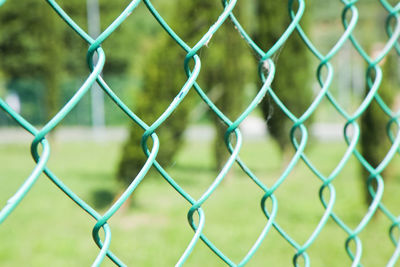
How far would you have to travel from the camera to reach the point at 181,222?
15.1 ft

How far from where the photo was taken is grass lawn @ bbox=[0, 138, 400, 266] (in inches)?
140

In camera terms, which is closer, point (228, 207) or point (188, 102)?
point (188, 102)

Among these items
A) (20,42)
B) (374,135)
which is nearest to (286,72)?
(374,135)

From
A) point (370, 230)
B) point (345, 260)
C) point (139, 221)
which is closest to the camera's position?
point (345, 260)

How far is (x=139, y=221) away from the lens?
471cm

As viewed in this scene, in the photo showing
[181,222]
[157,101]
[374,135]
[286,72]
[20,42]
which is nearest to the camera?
[374,135]

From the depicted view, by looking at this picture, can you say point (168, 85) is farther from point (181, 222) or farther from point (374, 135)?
point (374, 135)

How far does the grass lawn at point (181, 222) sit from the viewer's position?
3561 mm

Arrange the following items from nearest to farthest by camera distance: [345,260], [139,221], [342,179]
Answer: [345,260], [139,221], [342,179]

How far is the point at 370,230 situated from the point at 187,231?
1.82 meters

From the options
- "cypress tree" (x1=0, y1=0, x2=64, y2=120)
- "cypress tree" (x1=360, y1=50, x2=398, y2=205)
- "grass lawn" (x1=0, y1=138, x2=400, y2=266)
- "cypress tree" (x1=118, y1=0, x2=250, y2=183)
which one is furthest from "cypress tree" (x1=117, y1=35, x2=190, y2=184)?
"cypress tree" (x1=0, y1=0, x2=64, y2=120)

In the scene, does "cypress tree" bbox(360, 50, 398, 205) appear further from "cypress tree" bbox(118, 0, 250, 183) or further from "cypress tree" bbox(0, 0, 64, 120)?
"cypress tree" bbox(0, 0, 64, 120)

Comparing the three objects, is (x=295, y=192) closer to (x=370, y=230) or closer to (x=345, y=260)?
(x=370, y=230)

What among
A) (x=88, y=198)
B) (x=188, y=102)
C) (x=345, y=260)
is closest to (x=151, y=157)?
(x=345, y=260)
